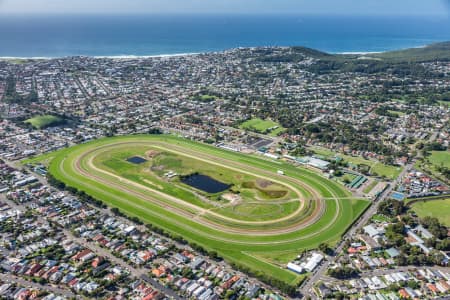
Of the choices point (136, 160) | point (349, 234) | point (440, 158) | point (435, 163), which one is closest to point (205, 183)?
point (136, 160)

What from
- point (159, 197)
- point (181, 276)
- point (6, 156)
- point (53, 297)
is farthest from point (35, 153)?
point (181, 276)

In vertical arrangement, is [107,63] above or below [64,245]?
above

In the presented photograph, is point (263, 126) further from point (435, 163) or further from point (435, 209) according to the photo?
point (435, 209)

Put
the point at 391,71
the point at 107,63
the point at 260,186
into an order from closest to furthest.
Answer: the point at 260,186
the point at 391,71
the point at 107,63

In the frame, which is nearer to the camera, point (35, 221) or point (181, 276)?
point (181, 276)

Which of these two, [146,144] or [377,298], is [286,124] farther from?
[377,298]

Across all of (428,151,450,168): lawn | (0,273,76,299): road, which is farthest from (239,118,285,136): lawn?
(0,273,76,299): road
